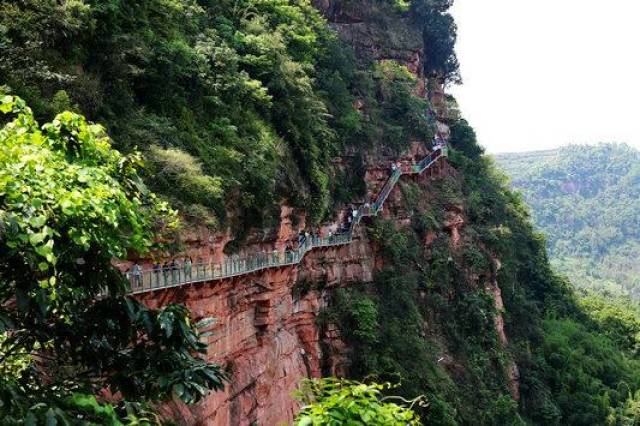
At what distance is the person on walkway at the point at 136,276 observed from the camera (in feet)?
47.7

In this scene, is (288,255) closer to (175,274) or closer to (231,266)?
(231,266)

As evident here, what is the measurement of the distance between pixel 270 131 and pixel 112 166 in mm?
19690

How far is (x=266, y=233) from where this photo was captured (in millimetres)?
23969

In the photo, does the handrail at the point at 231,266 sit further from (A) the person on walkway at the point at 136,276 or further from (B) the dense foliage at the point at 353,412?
(B) the dense foliage at the point at 353,412

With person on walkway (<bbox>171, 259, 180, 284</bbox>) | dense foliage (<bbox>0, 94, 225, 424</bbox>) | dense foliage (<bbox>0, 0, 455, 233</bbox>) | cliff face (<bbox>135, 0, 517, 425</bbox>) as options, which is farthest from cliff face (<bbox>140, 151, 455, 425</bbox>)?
dense foliage (<bbox>0, 94, 225, 424</bbox>)

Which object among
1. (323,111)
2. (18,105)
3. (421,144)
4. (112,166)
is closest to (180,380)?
(112,166)

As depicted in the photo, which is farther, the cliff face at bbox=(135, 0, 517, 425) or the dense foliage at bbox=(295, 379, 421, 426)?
the cliff face at bbox=(135, 0, 517, 425)

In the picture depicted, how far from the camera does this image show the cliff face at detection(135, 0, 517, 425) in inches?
757

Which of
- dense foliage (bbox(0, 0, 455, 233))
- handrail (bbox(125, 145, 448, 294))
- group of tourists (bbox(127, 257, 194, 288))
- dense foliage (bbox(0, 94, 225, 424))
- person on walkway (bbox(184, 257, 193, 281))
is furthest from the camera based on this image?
dense foliage (bbox(0, 0, 455, 233))

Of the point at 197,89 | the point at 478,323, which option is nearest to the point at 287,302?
the point at 197,89

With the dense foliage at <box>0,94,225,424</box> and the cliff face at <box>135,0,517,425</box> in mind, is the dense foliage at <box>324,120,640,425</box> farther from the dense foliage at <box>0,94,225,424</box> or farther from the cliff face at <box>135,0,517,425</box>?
the dense foliage at <box>0,94,225,424</box>

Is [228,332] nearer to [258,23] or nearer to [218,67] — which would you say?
[218,67]

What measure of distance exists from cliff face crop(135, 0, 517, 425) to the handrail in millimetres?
382

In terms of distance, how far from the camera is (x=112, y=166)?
6.66m
